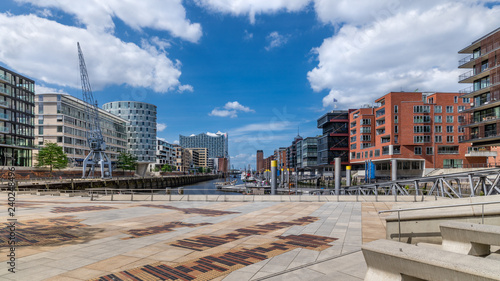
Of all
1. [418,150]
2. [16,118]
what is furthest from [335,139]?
[16,118]

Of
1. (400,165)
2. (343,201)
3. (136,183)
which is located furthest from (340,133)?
(343,201)

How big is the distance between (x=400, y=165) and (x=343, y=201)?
64.9 m

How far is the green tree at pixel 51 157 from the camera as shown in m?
83.5

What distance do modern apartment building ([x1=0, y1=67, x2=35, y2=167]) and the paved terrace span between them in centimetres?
7826

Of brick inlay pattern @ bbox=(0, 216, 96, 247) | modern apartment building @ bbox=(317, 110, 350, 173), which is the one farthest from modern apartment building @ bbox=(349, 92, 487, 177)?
brick inlay pattern @ bbox=(0, 216, 96, 247)

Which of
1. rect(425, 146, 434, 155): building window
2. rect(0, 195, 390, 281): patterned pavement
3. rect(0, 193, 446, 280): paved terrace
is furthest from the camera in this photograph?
rect(425, 146, 434, 155): building window

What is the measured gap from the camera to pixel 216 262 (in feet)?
27.9

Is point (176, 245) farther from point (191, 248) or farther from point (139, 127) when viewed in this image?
point (139, 127)

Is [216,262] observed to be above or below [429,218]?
below

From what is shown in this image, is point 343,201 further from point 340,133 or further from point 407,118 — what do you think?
point 340,133

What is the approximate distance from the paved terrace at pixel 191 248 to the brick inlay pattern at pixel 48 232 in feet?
0.12

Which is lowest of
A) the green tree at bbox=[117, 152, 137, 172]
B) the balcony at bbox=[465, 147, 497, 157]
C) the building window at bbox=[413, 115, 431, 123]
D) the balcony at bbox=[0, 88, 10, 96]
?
the green tree at bbox=[117, 152, 137, 172]

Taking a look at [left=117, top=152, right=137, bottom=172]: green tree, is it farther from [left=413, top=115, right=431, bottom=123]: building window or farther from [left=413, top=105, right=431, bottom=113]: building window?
[left=413, top=105, right=431, bottom=113]: building window

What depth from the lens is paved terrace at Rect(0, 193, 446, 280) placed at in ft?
25.0
